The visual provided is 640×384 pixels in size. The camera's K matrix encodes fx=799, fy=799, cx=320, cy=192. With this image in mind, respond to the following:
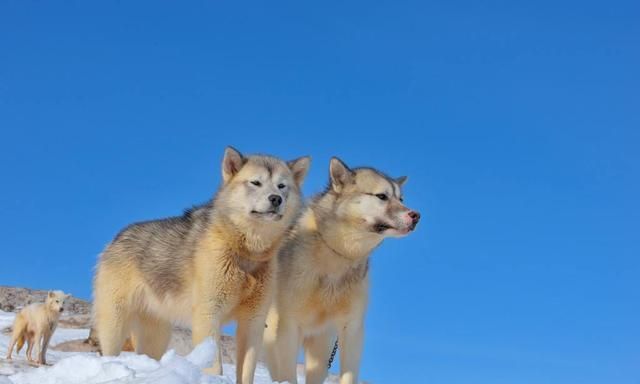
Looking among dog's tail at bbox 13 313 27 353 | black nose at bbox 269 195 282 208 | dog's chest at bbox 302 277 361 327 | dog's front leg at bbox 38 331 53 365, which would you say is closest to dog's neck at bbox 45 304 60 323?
dog's front leg at bbox 38 331 53 365

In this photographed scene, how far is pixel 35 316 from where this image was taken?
1628cm

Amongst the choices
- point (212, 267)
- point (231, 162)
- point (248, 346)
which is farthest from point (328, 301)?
point (231, 162)

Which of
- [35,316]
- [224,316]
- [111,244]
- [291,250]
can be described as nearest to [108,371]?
[224,316]

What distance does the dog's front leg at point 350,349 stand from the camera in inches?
395

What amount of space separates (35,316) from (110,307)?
6.64 m

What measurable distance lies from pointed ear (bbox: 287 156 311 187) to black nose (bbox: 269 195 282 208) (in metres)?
0.76

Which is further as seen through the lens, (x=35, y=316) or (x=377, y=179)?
(x=35, y=316)

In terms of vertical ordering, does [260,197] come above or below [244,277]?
above

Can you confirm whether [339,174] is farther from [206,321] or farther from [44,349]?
[44,349]

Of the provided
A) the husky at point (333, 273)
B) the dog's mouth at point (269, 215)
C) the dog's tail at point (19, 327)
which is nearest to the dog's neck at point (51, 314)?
the dog's tail at point (19, 327)

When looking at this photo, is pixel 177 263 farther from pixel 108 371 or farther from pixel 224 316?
pixel 108 371

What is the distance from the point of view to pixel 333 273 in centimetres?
1012

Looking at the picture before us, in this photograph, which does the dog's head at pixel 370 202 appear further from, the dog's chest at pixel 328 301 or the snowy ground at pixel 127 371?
the snowy ground at pixel 127 371

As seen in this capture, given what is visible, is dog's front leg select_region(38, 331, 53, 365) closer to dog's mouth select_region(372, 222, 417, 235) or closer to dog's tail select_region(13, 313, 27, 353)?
dog's tail select_region(13, 313, 27, 353)
